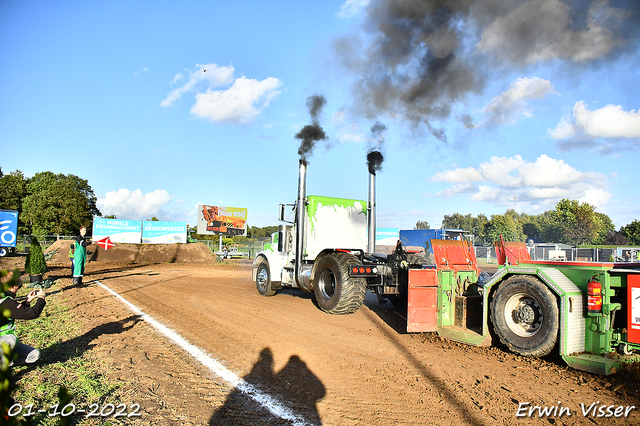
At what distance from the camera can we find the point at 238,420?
12.5 feet

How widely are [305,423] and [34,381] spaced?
3282 mm

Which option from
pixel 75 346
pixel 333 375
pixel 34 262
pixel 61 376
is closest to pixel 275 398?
pixel 333 375

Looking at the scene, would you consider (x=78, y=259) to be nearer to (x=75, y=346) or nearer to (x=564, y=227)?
(x=75, y=346)

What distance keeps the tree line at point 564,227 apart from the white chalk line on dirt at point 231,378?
4180cm

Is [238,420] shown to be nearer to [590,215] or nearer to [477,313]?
[477,313]

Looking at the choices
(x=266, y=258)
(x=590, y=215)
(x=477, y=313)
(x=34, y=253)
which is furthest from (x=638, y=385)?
(x=590, y=215)

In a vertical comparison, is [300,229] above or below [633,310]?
above

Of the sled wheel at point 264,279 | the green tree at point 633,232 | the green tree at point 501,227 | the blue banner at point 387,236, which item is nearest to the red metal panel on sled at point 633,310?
the sled wheel at point 264,279

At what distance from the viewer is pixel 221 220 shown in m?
36.6

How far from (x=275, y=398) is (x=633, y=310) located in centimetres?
453

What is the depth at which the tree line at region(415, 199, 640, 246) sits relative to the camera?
6044 cm

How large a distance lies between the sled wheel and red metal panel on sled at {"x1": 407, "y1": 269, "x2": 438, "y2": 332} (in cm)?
545

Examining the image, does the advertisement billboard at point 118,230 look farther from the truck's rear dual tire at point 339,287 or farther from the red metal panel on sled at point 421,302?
the red metal panel on sled at point 421,302

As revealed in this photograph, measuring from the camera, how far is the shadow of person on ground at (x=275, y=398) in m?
3.85
